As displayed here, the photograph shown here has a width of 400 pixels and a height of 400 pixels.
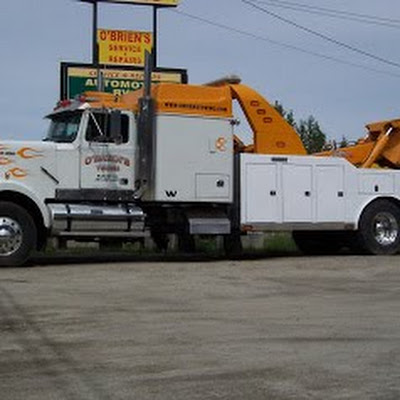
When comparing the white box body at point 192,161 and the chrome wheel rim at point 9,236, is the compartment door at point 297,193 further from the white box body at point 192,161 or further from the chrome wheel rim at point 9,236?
the chrome wheel rim at point 9,236

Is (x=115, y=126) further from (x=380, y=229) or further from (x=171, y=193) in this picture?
(x=380, y=229)

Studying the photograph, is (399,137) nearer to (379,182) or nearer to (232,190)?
(379,182)

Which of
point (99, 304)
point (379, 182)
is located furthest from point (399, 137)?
point (99, 304)

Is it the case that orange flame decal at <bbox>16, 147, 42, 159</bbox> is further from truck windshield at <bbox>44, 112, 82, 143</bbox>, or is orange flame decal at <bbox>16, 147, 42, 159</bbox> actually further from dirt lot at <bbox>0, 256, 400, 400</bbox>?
dirt lot at <bbox>0, 256, 400, 400</bbox>

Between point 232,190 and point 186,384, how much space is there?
1030cm

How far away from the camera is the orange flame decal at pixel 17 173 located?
15008 mm

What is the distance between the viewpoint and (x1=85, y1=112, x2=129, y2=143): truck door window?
15.7 m

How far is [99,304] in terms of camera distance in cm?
1051

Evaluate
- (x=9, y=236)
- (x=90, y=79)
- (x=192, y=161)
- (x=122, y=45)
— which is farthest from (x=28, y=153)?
(x=122, y=45)

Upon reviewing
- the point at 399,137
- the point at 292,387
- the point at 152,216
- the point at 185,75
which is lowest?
the point at 292,387

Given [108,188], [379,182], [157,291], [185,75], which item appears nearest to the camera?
[157,291]

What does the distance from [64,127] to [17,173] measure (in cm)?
147

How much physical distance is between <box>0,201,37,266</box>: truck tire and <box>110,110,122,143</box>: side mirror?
7.17ft

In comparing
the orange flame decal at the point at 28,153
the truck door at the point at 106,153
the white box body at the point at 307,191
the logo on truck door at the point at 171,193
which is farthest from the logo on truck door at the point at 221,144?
the orange flame decal at the point at 28,153
